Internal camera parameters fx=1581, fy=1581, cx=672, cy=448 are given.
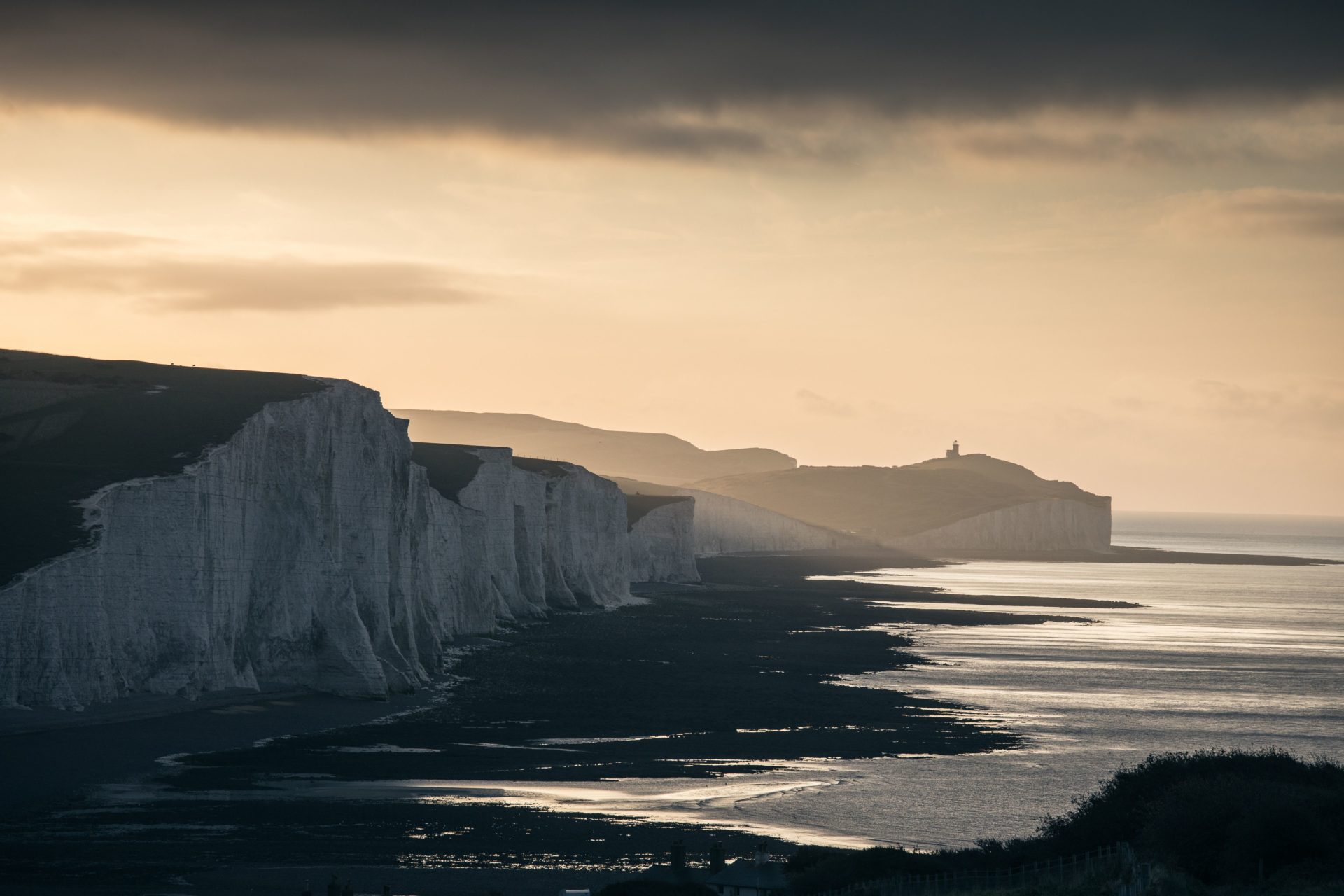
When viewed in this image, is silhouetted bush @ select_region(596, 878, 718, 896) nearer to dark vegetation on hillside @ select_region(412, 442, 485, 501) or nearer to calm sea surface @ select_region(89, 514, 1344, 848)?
calm sea surface @ select_region(89, 514, 1344, 848)

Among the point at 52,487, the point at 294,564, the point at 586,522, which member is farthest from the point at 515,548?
the point at 52,487

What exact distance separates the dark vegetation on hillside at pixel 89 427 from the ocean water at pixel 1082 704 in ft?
76.6

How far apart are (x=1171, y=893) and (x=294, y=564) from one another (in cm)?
3775

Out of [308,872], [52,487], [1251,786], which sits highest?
[52,487]

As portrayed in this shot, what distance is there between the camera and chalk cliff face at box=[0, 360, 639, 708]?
45.7 metres

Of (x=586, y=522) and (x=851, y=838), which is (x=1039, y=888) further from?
(x=586, y=522)

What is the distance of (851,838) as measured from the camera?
36.1 meters

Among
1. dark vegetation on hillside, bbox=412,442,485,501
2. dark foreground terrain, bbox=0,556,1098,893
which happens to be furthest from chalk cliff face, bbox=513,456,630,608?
dark foreground terrain, bbox=0,556,1098,893

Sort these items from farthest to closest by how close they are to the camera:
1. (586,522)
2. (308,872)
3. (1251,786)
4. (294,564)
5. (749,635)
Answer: (586,522) → (749,635) → (294,564) → (308,872) → (1251,786)

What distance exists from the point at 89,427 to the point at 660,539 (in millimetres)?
93371

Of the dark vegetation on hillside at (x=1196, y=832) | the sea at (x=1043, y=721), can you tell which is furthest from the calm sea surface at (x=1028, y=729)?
the dark vegetation on hillside at (x=1196, y=832)

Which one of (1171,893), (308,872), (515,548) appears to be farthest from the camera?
(515,548)

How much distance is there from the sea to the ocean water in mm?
104

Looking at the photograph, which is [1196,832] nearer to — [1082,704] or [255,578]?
[255,578]
